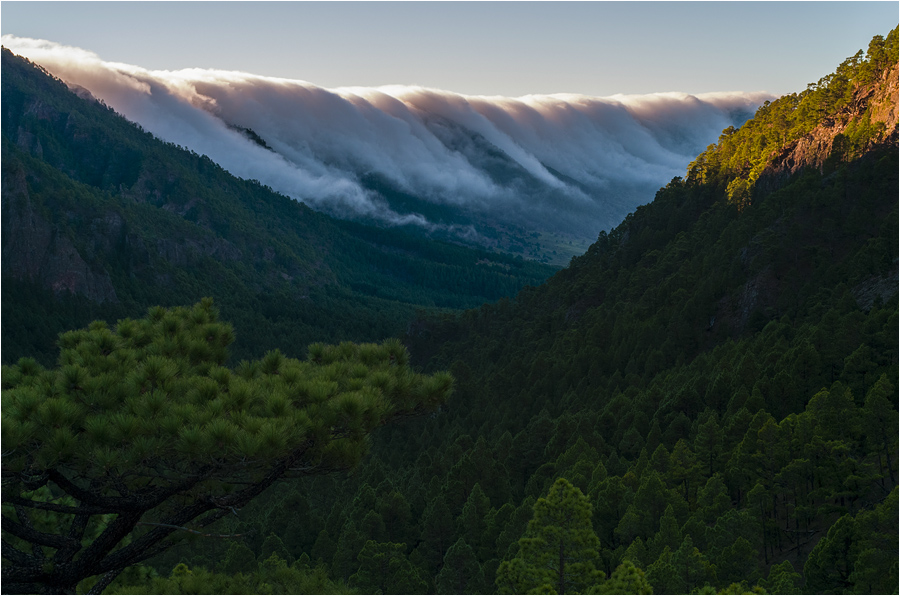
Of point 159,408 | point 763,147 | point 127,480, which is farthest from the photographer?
point 763,147

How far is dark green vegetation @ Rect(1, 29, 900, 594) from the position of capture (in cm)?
3534

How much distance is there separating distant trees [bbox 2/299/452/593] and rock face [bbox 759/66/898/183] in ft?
340

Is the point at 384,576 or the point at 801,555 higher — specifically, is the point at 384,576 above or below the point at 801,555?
below

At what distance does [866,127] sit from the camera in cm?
10312

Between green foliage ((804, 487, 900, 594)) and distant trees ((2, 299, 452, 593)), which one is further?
green foliage ((804, 487, 900, 594))

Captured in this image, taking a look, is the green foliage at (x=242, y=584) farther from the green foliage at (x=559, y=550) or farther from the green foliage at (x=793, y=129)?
the green foliage at (x=793, y=129)

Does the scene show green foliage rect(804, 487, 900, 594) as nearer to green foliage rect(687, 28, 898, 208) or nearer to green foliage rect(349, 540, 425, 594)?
green foliage rect(349, 540, 425, 594)

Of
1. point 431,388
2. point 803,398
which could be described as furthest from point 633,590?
point 803,398

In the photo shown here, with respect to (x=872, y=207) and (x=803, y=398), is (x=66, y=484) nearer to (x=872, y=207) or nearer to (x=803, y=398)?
(x=803, y=398)

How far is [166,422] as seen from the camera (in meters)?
16.8

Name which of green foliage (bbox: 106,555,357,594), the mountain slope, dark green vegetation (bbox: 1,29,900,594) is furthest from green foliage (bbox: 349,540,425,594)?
green foliage (bbox: 106,555,357,594)

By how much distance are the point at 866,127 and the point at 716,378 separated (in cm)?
5508

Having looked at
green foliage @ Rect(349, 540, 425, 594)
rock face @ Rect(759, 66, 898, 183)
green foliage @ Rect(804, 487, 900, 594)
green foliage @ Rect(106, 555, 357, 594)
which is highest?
rock face @ Rect(759, 66, 898, 183)

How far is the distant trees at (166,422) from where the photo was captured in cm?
1656
